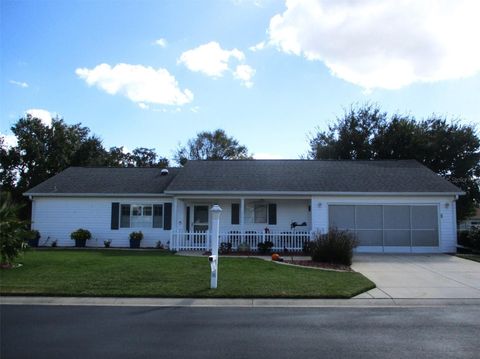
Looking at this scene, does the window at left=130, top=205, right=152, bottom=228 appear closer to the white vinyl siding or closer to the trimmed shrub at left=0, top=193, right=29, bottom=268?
the white vinyl siding

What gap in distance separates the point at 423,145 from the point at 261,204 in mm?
15083

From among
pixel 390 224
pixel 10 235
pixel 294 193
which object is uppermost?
pixel 294 193

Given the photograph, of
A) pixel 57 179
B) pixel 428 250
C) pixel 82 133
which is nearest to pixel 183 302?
pixel 428 250

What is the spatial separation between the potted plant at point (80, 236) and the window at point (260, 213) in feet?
27.4

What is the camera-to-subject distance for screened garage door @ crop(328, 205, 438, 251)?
20.0 meters

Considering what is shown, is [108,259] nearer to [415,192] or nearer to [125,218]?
[125,218]

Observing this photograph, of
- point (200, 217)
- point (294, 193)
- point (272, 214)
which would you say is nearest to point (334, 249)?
point (294, 193)

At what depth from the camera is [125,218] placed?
22.0 meters

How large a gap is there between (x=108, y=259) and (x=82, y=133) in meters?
28.2

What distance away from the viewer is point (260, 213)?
2203 cm

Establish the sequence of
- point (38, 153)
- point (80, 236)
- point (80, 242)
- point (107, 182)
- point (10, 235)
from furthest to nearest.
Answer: point (38, 153) < point (107, 182) < point (80, 242) < point (80, 236) < point (10, 235)

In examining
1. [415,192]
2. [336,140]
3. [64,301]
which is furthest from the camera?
[336,140]

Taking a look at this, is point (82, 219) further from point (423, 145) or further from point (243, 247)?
point (423, 145)

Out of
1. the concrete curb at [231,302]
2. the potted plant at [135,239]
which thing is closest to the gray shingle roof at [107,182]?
the potted plant at [135,239]
